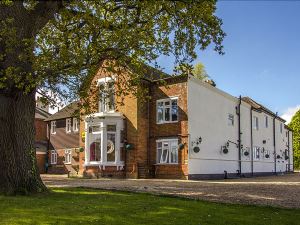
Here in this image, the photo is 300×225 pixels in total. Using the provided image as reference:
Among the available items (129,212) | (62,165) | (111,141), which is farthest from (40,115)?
(129,212)

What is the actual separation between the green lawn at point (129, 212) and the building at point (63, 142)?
25.4 metres

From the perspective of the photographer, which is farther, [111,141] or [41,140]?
[41,140]

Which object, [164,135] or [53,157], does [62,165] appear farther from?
[164,135]

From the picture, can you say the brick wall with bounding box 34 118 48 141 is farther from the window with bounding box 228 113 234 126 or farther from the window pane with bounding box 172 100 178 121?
the window with bounding box 228 113 234 126

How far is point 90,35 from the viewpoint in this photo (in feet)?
44.8

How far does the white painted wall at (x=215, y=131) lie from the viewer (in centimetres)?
2772

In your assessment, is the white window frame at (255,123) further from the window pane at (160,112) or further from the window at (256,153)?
the window pane at (160,112)

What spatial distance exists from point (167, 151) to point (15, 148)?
1567 centimetres

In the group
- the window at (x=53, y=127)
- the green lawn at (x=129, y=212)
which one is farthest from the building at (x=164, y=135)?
the green lawn at (x=129, y=212)

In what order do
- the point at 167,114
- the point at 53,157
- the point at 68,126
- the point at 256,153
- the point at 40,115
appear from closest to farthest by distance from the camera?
the point at 167,114 < the point at 256,153 < the point at 68,126 < the point at 53,157 < the point at 40,115

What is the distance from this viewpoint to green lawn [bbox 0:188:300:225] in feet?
27.7

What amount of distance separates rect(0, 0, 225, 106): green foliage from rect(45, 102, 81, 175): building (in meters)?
23.6

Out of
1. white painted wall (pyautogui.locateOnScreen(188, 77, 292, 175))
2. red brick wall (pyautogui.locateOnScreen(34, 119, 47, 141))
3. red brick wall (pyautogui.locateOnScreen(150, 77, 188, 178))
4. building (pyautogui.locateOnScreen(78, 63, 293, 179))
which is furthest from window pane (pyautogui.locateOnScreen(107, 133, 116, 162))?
red brick wall (pyautogui.locateOnScreen(34, 119, 47, 141))

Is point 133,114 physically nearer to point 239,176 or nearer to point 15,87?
point 239,176
